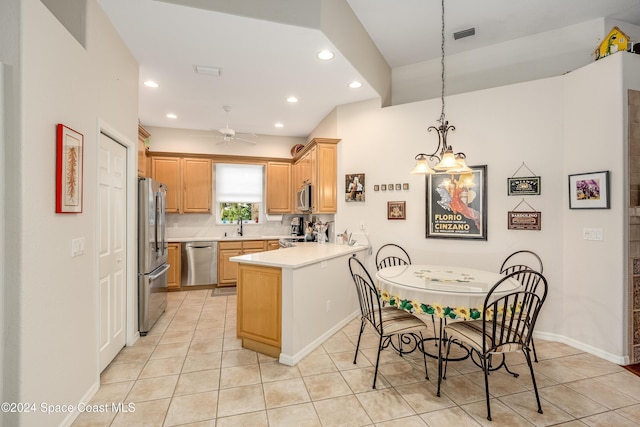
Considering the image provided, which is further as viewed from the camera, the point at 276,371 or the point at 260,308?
the point at 260,308

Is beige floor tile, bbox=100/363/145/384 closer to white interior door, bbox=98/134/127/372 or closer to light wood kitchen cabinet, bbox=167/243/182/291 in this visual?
white interior door, bbox=98/134/127/372

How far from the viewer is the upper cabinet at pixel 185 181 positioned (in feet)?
18.2

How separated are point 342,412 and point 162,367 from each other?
5.47 ft

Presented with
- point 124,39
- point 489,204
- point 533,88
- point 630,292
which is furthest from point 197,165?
point 630,292

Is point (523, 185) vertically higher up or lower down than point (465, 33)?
lower down

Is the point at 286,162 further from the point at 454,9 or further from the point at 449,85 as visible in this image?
the point at 454,9

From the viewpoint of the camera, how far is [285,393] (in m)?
2.25

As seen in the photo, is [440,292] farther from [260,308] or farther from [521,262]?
[521,262]

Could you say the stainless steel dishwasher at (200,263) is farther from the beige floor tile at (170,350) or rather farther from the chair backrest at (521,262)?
the chair backrest at (521,262)

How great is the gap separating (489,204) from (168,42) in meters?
3.83

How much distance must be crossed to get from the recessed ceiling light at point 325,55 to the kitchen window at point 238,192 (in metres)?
3.56

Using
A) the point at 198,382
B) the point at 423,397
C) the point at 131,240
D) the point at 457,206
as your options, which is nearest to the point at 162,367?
the point at 198,382

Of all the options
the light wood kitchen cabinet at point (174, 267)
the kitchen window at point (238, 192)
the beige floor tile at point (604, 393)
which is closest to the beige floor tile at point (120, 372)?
the light wood kitchen cabinet at point (174, 267)

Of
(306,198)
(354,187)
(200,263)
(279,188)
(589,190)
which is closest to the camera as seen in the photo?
(589,190)
